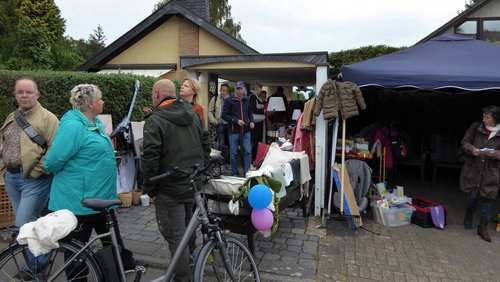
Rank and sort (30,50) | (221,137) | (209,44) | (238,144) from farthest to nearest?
(209,44) < (30,50) < (221,137) < (238,144)

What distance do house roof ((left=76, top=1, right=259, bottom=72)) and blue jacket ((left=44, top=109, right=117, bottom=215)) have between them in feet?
41.9

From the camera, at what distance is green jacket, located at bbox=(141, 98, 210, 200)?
116 inches

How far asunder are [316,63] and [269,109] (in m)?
4.59

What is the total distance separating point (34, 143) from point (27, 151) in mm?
94

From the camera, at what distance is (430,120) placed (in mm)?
9242

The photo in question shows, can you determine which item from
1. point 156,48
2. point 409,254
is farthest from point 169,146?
point 156,48

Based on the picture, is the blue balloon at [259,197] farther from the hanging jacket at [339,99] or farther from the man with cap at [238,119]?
the man with cap at [238,119]

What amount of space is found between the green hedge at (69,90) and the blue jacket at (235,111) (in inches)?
64.9

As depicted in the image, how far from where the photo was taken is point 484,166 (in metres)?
5.14

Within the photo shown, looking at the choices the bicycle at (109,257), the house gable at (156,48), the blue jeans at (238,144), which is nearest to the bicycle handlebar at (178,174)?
the bicycle at (109,257)

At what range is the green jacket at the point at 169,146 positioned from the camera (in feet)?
9.66

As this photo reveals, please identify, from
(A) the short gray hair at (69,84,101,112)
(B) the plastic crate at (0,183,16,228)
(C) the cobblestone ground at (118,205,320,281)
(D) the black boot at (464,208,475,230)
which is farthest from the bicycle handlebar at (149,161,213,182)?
(D) the black boot at (464,208,475,230)

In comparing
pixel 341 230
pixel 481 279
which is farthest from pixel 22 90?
pixel 481 279

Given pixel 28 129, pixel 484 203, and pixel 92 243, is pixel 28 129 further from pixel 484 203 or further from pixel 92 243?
pixel 484 203
